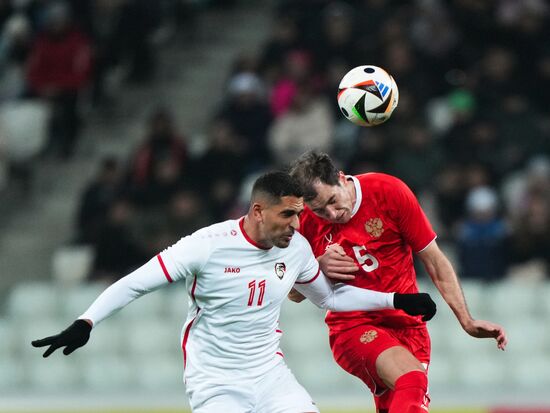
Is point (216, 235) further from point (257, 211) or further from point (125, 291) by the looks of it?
point (125, 291)

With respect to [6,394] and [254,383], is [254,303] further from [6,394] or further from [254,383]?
[6,394]

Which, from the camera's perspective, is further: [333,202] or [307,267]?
[307,267]

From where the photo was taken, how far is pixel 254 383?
6.12 meters

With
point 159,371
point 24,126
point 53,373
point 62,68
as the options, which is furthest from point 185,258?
point 24,126

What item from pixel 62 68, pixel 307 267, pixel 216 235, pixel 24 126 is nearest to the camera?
pixel 216 235

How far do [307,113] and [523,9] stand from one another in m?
2.48

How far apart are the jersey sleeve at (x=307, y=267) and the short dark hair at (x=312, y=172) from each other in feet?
1.08

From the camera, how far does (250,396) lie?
20.0 feet

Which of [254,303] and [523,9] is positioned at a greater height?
[523,9]

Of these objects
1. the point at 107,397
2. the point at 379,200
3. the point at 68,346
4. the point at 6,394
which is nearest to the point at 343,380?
the point at 107,397

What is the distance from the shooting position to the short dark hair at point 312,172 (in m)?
6.10

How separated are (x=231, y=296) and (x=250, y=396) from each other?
0.53m

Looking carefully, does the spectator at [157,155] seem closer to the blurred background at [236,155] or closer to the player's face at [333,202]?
the blurred background at [236,155]

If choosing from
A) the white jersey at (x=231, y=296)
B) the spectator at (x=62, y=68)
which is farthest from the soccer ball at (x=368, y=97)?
the spectator at (x=62, y=68)
